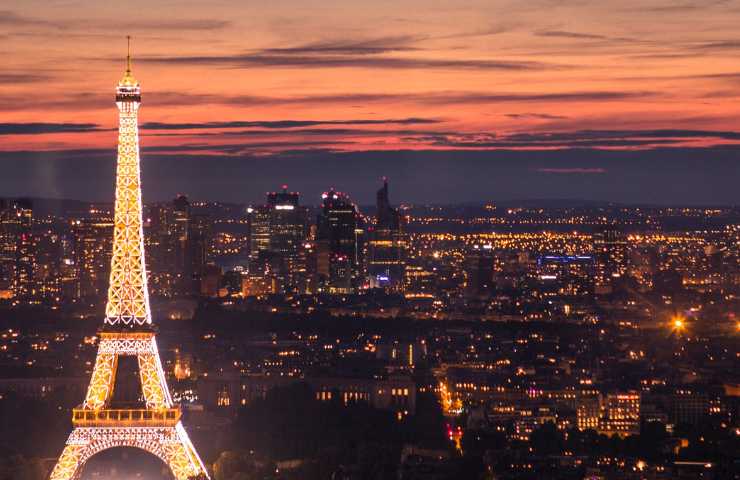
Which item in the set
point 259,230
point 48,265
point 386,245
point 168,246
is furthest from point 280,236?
point 48,265

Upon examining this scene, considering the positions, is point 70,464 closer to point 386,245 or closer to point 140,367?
point 140,367

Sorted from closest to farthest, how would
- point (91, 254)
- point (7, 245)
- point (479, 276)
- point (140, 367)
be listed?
point (140, 367), point (91, 254), point (7, 245), point (479, 276)

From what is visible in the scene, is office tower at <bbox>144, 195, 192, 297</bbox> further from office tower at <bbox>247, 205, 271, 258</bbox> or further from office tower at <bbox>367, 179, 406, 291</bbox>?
office tower at <bbox>367, 179, 406, 291</bbox>

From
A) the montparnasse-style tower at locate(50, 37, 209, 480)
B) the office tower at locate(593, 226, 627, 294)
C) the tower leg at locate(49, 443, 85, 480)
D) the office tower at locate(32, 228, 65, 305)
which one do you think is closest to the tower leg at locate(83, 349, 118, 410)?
the montparnasse-style tower at locate(50, 37, 209, 480)

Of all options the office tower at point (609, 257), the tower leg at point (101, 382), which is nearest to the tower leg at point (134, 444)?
the tower leg at point (101, 382)

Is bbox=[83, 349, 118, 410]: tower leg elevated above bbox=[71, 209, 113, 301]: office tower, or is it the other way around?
bbox=[71, 209, 113, 301]: office tower

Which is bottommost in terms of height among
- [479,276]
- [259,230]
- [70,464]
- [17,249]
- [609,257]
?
[70,464]

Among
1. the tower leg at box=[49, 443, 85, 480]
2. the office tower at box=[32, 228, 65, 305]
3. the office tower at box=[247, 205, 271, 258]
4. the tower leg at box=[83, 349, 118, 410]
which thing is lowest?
the tower leg at box=[49, 443, 85, 480]

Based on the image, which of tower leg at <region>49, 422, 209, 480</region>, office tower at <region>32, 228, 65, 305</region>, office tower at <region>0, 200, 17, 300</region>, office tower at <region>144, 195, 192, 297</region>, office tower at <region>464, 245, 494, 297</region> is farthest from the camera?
office tower at <region>464, 245, 494, 297</region>
